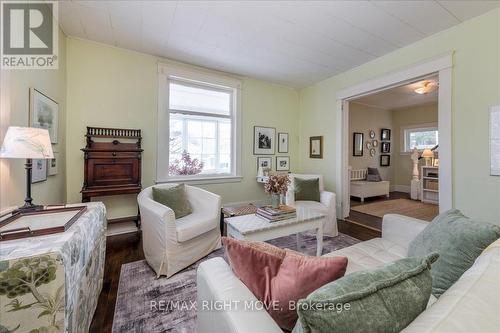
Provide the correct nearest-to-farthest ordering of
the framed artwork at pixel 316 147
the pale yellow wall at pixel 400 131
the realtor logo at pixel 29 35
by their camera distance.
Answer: the realtor logo at pixel 29 35 → the framed artwork at pixel 316 147 → the pale yellow wall at pixel 400 131

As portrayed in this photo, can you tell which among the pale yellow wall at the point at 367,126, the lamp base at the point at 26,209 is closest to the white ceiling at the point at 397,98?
the pale yellow wall at the point at 367,126

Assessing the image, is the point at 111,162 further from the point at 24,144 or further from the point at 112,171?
the point at 24,144

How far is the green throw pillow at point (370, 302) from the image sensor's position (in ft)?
1.67

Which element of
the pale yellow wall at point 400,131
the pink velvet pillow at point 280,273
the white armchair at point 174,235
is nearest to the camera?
the pink velvet pillow at point 280,273

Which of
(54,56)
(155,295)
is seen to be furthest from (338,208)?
(54,56)

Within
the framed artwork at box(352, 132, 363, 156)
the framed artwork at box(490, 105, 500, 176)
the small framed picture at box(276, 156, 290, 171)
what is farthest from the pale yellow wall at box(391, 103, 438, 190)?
the framed artwork at box(490, 105, 500, 176)

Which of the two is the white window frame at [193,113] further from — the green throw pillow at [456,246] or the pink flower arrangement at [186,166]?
the green throw pillow at [456,246]

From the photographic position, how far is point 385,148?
6.75 metres

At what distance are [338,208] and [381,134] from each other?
419 cm

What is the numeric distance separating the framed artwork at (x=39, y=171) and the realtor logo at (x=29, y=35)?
0.84m

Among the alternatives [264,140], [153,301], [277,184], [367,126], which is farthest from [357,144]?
[153,301]

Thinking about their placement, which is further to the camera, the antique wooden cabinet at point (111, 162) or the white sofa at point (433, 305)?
the antique wooden cabinet at point (111, 162)

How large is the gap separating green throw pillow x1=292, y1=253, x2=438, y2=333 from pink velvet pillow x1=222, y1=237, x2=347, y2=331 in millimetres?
142

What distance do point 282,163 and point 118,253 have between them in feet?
10.6
